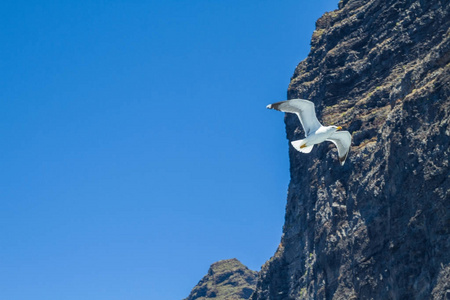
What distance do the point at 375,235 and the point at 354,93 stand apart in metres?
20.1

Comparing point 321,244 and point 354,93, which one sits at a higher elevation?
point 354,93

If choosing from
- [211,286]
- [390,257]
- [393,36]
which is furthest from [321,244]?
[211,286]

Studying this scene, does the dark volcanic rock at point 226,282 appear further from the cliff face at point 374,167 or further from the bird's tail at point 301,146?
the bird's tail at point 301,146

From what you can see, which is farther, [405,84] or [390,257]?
[405,84]

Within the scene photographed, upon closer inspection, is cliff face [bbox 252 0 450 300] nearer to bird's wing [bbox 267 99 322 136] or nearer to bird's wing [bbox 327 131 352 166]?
bird's wing [bbox 327 131 352 166]

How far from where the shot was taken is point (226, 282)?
420 ft

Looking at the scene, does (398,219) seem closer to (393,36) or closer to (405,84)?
(405,84)

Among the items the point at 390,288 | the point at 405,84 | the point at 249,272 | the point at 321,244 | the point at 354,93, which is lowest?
the point at 390,288

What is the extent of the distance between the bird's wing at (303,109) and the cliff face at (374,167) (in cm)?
993

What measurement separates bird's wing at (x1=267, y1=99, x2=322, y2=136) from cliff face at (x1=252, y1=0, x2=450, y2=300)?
993 cm

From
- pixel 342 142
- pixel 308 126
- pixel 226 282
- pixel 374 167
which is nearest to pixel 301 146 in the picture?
pixel 308 126

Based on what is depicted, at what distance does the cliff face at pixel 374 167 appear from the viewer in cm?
4084

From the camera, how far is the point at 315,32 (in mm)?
80438

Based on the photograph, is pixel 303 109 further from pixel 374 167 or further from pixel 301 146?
pixel 374 167
